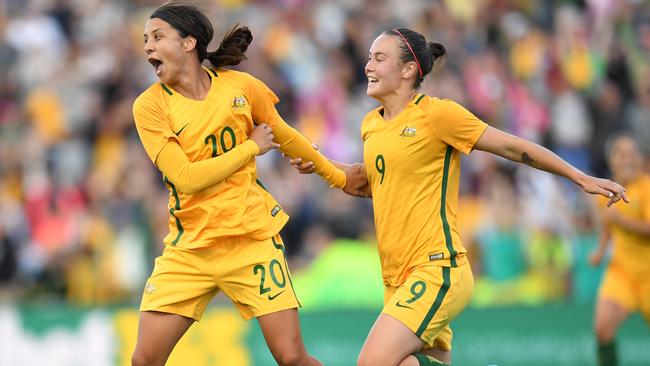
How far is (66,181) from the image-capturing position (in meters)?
14.0

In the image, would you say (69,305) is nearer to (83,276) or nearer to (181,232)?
(83,276)

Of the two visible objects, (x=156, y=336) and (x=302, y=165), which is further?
(x=302, y=165)

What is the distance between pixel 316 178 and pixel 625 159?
388 cm

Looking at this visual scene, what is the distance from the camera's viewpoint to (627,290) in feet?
36.1

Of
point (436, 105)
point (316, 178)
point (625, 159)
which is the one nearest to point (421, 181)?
point (436, 105)

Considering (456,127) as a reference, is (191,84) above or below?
below

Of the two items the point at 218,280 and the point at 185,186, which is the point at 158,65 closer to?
the point at 185,186

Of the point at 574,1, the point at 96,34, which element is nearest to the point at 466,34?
the point at 574,1

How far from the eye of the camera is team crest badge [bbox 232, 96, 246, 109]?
717 centimetres

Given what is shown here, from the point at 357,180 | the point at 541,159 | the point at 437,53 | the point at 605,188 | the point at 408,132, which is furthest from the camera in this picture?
the point at 357,180

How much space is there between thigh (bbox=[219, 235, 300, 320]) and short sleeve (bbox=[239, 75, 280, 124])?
2.49 feet

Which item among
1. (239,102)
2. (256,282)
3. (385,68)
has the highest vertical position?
(385,68)

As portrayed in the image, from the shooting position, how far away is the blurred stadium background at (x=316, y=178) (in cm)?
1184

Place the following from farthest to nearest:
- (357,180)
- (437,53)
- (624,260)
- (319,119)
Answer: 1. (319,119)
2. (624,260)
3. (357,180)
4. (437,53)
